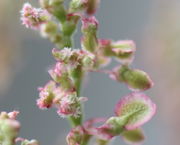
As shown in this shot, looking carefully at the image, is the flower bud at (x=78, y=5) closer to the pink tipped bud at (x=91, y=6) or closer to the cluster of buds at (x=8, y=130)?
the pink tipped bud at (x=91, y=6)

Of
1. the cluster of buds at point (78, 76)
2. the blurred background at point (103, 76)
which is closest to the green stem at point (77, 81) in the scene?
the cluster of buds at point (78, 76)

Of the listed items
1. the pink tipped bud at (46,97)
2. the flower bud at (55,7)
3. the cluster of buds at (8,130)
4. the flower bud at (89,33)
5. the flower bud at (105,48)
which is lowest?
the cluster of buds at (8,130)

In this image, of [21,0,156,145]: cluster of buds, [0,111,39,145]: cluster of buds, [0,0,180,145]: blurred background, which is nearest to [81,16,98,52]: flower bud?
[21,0,156,145]: cluster of buds

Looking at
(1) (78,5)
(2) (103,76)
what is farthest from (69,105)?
(2) (103,76)

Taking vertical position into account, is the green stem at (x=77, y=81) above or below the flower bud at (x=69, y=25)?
below

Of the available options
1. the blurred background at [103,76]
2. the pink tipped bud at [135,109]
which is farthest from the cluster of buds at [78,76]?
the blurred background at [103,76]

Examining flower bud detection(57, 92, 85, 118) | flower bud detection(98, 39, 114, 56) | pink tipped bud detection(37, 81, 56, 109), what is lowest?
flower bud detection(57, 92, 85, 118)

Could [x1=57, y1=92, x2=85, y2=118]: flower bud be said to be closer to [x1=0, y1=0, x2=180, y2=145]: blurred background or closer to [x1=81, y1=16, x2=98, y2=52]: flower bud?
[x1=81, y1=16, x2=98, y2=52]: flower bud

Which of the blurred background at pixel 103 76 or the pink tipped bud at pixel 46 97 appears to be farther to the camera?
the blurred background at pixel 103 76
